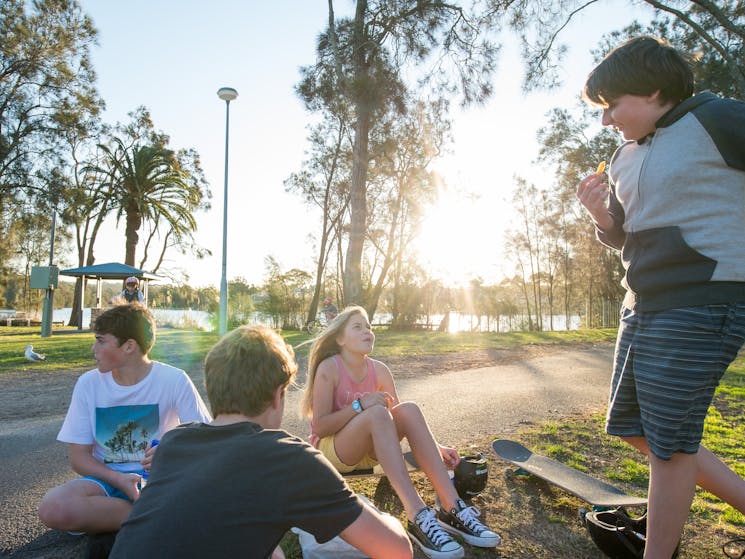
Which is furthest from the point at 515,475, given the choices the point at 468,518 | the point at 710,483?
Result: the point at 710,483

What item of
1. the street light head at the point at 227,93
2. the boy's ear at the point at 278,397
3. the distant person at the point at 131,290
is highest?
the street light head at the point at 227,93

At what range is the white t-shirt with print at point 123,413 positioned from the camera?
2.29 metres

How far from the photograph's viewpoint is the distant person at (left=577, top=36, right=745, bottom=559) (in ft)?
5.18

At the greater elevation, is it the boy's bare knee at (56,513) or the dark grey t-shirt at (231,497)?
the dark grey t-shirt at (231,497)

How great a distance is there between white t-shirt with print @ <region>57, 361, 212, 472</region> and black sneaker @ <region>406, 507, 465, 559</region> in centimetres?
112

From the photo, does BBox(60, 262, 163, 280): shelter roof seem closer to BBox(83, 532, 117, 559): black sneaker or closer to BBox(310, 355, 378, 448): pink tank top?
BBox(310, 355, 378, 448): pink tank top

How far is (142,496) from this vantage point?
4.32 feet

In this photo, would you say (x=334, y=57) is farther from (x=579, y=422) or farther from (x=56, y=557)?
(x=56, y=557)

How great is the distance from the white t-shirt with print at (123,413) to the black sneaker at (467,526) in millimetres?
1259

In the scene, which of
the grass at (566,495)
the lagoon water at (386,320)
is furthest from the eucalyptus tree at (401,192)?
the grass at (566,495)

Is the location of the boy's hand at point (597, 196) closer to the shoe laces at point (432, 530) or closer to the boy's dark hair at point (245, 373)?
the boy's dark hair at point (245, 373)

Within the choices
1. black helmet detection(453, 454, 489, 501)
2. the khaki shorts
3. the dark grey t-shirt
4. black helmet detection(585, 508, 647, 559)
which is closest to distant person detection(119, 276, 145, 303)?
the khaki shorts

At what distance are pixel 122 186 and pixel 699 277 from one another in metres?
27.6

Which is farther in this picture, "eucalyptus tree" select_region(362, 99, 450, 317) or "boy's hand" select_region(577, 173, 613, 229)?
"eucalyptus tree" select_region(362, 99, 450, 317)
